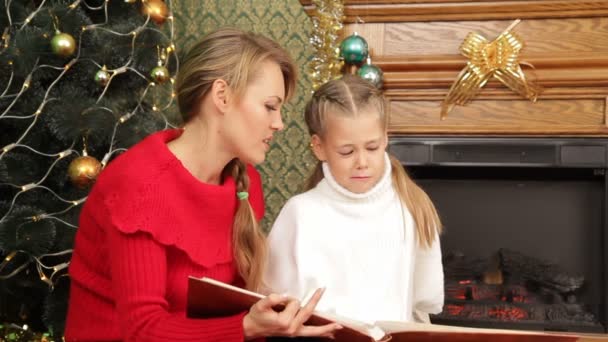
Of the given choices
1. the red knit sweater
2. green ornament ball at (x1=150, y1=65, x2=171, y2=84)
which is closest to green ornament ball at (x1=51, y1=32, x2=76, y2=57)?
green ornament ball at (x1=150, y1=65, x2=171, y2=84)

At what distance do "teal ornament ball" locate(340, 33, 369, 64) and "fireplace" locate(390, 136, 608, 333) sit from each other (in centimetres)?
37

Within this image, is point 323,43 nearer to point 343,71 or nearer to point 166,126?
point 343,71

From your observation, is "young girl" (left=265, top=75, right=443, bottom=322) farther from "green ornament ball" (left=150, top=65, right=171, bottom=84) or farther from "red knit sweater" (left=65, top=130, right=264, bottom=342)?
"green ornament ball" (left=150, top=65, right=171, bottom=84)

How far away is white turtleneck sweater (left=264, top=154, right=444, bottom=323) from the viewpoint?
182 cm

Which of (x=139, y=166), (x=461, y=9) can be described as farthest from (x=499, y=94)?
(x=139, y=166)

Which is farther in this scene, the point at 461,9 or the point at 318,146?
the point at 461,9

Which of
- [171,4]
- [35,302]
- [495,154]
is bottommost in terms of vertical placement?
[35,302]

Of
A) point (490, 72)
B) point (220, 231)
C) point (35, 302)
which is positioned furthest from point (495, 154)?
point (35, 302)

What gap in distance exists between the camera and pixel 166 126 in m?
2.84

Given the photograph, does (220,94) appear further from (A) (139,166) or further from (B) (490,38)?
(B) (490,38)

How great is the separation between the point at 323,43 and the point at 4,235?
1.43 metres

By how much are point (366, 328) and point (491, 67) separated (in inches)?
68.4

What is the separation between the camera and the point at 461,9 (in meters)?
2.85

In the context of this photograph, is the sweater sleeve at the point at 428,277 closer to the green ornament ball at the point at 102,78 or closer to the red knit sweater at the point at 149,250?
the red knit sweater at the point at 149,250
